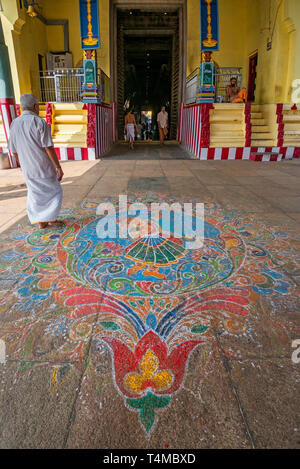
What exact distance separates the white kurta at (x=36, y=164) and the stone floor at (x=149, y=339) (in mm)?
261

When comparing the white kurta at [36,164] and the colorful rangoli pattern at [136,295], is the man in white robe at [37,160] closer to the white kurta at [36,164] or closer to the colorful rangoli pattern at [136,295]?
the white kurta at [36,164]

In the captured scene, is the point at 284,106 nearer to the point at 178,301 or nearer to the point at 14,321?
the point at 178,301

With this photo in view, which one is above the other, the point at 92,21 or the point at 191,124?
the point at 92,21

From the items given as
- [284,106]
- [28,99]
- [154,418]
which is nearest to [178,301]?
[154,418]

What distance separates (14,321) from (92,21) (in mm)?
A: 9482

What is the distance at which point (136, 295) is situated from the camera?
2.05 meters

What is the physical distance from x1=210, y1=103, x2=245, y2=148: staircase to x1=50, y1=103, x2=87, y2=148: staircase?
3877 mm

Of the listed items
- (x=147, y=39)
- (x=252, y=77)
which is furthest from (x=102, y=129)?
(x=147, y=39)

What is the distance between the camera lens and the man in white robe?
2949mm

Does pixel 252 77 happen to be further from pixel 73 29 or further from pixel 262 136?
pixel 73 29

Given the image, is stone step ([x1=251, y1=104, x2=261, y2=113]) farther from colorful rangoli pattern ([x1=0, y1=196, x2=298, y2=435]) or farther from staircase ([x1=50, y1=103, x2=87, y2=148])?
colorful rangoli pattern ([x1=0, y1=196, x2=298, y2=435])

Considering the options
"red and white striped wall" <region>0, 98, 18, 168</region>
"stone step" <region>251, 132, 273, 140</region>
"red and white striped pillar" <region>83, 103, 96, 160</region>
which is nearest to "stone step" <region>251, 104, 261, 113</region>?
"stone step" <region>251, 132, 273, 140</region>

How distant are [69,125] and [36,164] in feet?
21.2

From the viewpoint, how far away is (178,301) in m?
1.99
